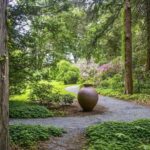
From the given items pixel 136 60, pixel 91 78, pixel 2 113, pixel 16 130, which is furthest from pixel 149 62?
pixel 2 113

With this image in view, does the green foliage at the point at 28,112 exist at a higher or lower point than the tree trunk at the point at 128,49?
lower

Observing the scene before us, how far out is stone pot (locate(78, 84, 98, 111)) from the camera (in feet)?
39.2

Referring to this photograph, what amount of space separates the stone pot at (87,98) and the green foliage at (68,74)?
65.8ft

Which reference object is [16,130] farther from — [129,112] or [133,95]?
[133,95]

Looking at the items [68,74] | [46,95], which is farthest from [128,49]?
[68,74]

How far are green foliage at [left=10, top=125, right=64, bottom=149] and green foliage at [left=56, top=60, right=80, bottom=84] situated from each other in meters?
24.7

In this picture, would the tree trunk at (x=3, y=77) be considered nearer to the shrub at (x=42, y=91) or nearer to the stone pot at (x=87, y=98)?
the stone pot at (x=87, y=98)

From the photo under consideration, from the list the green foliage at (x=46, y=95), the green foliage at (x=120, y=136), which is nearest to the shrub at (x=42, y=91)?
the green foliage at (x=46, y=95)

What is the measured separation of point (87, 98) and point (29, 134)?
5.23 m

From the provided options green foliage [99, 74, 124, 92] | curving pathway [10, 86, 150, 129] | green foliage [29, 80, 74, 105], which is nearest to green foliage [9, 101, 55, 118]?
curving pathway [10, 86, 150, 129]

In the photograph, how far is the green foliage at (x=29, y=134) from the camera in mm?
6527

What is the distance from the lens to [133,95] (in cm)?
1620

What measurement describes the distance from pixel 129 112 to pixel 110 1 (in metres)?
7.85

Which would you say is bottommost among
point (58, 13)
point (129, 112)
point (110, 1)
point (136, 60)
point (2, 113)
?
point (129, 112)
